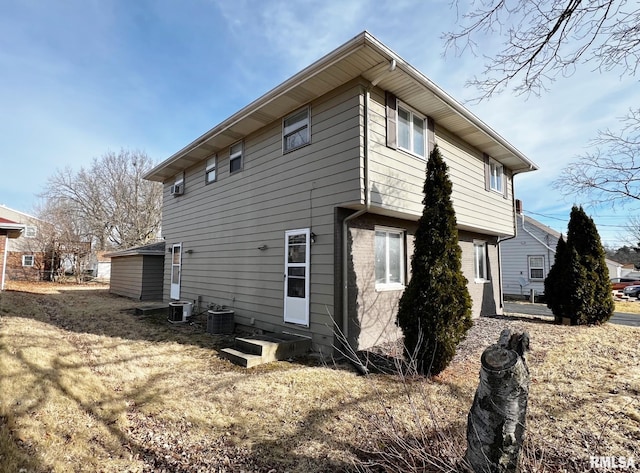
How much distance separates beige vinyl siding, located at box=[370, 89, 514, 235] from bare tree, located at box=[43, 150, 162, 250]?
87.1ft

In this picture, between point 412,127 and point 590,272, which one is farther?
point 590,272

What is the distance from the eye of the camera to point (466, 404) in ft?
13.5

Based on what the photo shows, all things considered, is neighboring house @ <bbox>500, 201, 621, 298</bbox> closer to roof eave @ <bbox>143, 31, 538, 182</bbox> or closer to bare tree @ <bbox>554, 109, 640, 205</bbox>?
roof eave @ <bbox>143, 31, 538, 182</bbox>

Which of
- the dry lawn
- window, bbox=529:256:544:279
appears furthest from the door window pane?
window, bbox=529:256:544:279

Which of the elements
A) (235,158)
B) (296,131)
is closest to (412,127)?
(296,131)

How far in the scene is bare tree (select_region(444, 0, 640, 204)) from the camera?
139 inches

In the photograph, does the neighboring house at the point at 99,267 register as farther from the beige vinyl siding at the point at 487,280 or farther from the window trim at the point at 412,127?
the window trim at the point at 412,127

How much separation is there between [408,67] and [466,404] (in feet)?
17.7

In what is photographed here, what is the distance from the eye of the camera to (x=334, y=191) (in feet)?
20.4

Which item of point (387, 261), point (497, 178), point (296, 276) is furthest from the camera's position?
point (497, 178)

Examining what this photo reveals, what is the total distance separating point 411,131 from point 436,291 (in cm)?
389

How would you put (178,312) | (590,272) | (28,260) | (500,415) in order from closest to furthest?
(500,415) → (590,272) → (178,312) → (28,260)

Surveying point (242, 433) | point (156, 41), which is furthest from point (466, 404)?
point (156, 41)

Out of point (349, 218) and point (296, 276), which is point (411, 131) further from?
point (296, 276)
